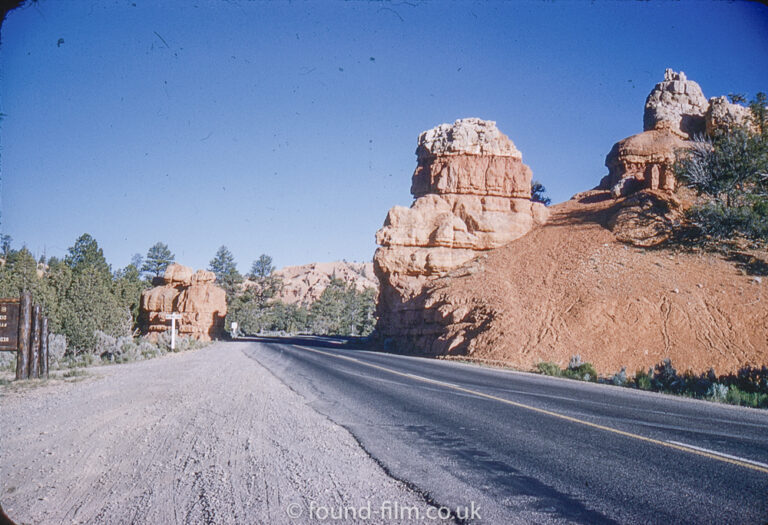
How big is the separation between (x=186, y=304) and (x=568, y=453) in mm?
47273

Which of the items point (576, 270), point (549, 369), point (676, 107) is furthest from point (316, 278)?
point (549, 369)

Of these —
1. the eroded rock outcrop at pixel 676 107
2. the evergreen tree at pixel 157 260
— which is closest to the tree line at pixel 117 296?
the evergreen tree at pixel 157 260

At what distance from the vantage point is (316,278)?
138 metres

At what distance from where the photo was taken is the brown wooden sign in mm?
11781

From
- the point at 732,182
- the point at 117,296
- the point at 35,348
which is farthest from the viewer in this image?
the point at 117,296

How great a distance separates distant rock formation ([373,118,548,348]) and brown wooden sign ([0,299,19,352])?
24970 mm

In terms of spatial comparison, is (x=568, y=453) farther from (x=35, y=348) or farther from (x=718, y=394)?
(x=35, y=348)

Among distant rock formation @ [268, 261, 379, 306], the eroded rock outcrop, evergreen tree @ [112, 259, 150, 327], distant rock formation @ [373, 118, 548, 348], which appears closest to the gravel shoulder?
distant rock formation @ [373, 118, 548, 348]

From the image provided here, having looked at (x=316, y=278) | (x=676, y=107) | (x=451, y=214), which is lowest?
(x=316, y=278)

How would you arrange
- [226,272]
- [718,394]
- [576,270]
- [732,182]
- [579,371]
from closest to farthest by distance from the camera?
[718,394] < [579,371] < [732,182] < [576,270] < [226,272]

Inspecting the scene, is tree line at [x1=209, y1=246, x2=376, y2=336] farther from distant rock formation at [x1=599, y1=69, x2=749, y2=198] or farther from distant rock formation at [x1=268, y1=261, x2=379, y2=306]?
distant rock formation at [x1=599, y1=69, x2=749, y2=198]

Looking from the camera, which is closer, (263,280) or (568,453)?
(568,453)

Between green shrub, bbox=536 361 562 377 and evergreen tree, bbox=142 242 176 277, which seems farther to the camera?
evergreen tree, bbox=142 242 176 277

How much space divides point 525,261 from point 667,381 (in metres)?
18.0
